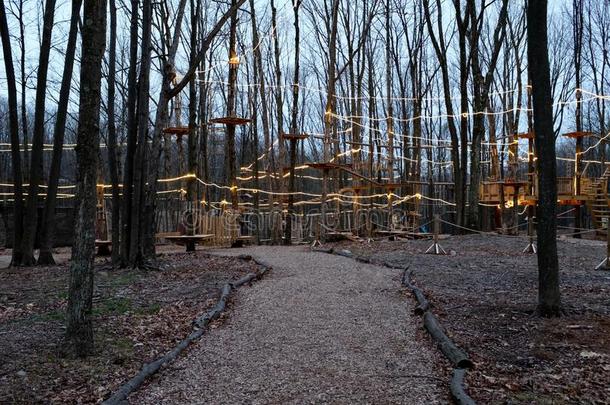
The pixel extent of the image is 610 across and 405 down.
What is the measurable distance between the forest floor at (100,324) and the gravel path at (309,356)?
0.44 metres

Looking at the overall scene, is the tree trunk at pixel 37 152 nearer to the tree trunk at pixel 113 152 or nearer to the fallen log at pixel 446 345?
the tree trunk at pixel 113 152

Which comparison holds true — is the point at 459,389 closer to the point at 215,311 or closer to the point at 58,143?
the point at 215,311

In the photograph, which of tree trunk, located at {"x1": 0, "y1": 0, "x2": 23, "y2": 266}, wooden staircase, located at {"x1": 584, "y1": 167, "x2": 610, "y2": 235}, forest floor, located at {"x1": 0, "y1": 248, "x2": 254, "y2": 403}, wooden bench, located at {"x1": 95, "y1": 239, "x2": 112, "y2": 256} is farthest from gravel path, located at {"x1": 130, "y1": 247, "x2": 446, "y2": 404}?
wooden staircase, located at {"x1": 584, "y1": 167, "x2": 610, "y2": 235}

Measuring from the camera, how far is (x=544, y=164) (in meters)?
6.43

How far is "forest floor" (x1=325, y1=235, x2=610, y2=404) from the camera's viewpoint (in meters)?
4.11

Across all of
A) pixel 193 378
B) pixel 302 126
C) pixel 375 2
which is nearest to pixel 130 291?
pixel 193 378

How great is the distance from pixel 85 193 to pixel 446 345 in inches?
145

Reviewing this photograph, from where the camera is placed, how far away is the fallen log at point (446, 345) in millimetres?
4566

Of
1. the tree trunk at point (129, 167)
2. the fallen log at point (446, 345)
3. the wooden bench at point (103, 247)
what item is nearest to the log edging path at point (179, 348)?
the fallen log at point (446, 345)

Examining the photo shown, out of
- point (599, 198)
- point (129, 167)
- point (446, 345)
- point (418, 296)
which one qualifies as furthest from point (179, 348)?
point (599, 198)

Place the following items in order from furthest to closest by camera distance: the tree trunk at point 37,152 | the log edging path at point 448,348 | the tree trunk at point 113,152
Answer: the tree trunk at point 37,152
the tree trunk at point 113,152
the log edging path at point 448,348

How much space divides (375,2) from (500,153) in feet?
29.6

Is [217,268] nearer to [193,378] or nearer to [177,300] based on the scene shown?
[177,300]

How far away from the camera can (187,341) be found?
5445 millimetres
